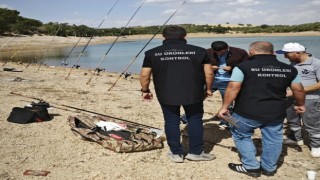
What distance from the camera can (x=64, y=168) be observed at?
4.57 metres

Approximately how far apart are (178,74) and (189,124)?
2.68 ft

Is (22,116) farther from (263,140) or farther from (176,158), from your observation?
(263,140)

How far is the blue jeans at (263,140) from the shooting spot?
4.09 m

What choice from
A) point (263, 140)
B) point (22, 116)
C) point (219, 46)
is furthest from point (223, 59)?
point (22, 116)

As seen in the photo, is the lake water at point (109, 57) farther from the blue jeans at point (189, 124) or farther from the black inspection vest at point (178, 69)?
the black inspection vest at point (178, 69)

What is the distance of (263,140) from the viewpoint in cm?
420

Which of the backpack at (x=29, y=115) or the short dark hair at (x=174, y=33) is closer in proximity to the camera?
the short dark hair at (x=174, y=33)


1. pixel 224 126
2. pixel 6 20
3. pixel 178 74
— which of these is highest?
pixel 6 20

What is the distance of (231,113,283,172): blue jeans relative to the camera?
409cm

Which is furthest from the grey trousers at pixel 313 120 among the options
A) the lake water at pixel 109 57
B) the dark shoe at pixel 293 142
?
the lake water at pixel 109 57

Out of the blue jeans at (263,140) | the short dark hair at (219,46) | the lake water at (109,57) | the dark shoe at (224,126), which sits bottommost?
the lake water at (109,57)

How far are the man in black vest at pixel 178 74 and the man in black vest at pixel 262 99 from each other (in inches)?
17.8

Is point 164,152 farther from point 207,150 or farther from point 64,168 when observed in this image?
point 64,168

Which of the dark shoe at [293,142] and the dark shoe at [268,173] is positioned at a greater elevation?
the dark shoe at [268,173]
